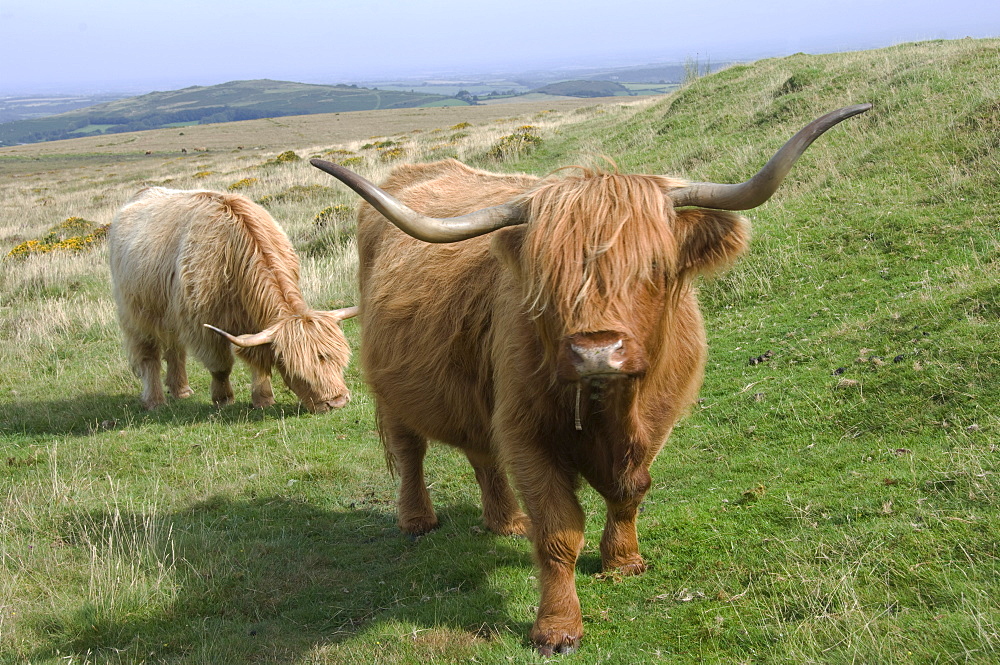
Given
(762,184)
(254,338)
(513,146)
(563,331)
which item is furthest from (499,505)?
(513,146)

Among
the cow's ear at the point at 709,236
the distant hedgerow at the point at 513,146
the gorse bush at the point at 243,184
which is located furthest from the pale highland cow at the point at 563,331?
the gorse bush at the point at 243,184

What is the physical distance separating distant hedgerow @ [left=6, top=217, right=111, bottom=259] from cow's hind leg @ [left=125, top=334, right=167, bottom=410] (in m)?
Result: 10.1

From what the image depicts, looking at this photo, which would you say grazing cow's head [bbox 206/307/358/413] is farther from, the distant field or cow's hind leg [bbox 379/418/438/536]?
the distant field

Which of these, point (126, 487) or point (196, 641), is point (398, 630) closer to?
point (196, 641)

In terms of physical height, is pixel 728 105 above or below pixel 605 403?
above

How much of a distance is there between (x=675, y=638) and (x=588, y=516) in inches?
63.3

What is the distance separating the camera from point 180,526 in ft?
18.0

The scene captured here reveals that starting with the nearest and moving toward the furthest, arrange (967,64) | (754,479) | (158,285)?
1. (754,479)
2. (158,285)
3. (967,64)

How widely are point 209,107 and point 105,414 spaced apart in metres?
157

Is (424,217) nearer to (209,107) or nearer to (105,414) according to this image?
(105,414)

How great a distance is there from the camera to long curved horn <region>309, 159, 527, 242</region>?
306 cm

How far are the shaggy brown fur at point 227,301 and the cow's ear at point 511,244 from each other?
470cm

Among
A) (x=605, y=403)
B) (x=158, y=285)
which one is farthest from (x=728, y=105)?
(x=605, y=403)

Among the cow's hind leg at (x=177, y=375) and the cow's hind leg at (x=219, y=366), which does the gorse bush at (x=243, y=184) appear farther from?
the cow's hind leg at (x=219, y=366)
